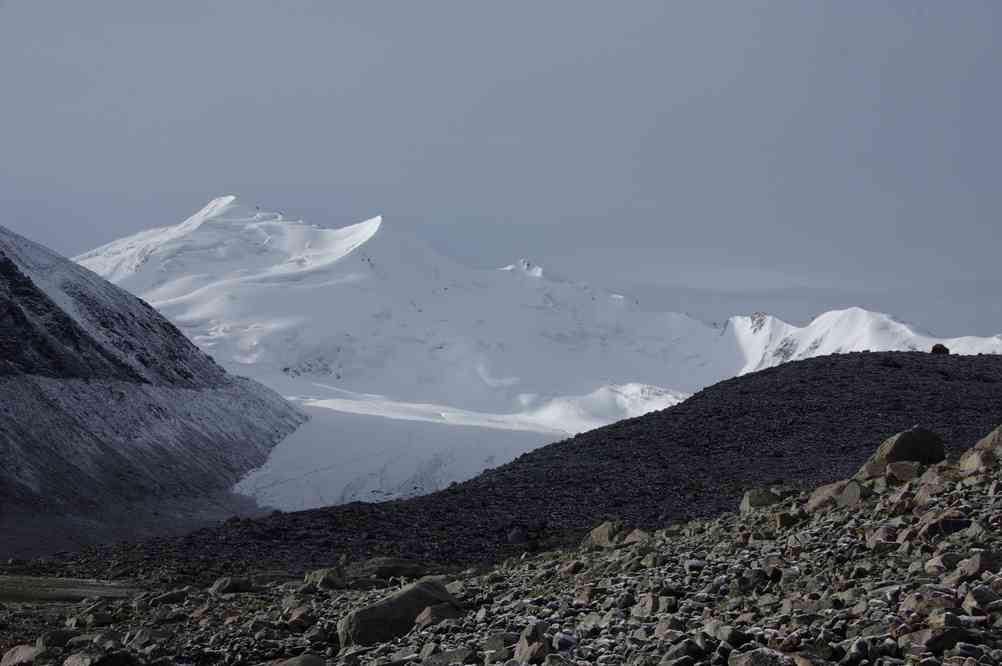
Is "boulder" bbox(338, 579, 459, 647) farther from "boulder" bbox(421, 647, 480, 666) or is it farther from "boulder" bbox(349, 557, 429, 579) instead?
"boulder" bbox(349, 557, 429, 579)

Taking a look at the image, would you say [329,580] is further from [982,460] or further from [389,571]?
[982,460]

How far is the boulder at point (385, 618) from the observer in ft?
53.8

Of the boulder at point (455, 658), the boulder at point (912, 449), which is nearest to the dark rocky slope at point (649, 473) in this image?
the boulder at point (912, 449)

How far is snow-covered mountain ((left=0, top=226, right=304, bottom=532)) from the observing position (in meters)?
64.0

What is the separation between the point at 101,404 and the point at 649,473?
148 ft

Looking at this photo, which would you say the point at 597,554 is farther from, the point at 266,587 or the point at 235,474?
the point at 235,474

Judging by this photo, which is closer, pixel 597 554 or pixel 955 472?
pixel 955 472

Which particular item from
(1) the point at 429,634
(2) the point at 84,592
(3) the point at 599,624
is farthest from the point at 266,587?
(3) the point at 599,624

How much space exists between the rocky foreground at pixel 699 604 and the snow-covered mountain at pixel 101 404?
4238 centimetres

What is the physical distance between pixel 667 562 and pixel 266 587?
11.3 m

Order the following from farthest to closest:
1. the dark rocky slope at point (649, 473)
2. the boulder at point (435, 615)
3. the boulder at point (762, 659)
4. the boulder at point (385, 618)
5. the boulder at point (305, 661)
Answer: the dark rocky slope at point (649, 473), the boulder at point (385, 618), the boulder at point (435, 615), the boulder at point (305, 661), the boulder at point (762, 659)

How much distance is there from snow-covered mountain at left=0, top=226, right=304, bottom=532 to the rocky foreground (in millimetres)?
42381

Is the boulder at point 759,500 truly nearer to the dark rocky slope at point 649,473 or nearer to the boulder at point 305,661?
the boulder at point 305,661

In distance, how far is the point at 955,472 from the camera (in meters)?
18.4
